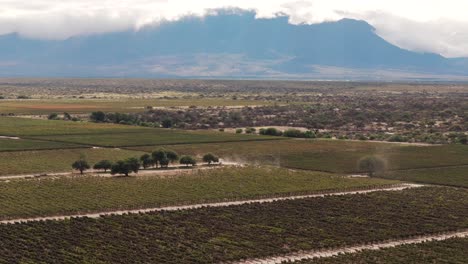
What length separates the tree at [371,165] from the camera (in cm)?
9550

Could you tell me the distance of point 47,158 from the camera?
323 feet

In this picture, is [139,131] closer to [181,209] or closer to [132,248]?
[181,209]

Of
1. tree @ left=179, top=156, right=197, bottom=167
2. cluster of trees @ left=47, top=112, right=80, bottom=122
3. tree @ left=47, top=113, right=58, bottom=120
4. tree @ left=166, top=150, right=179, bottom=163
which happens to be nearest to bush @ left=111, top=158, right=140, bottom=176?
tree @ left=179, top=156, right=197, bottom=167

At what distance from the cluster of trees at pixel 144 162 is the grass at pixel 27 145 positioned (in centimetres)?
1811

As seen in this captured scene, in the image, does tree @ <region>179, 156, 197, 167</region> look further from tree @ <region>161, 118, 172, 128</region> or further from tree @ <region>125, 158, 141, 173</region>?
tree @ <region>161, 118, 172, 128</region>

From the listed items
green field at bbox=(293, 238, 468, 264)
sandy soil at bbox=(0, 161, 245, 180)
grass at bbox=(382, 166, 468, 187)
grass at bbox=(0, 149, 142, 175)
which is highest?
grass at bbox=(0, 149, 142, 175)

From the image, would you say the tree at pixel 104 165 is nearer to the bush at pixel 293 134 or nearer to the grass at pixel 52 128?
the grass at pixel 52 128

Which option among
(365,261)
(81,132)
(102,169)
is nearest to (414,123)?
(81,132)

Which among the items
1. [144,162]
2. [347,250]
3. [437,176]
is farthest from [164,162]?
Result: [347,250]

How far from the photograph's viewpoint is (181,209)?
6894 centimetres

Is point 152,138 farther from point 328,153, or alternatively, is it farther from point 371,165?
point 371,165

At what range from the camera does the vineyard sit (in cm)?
5309

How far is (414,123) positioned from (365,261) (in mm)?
114259

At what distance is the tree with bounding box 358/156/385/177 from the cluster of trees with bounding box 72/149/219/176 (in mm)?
19030
